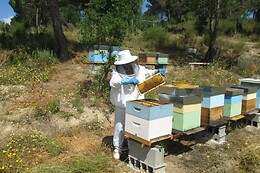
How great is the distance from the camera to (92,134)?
525 cm

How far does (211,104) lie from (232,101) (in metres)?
0.71

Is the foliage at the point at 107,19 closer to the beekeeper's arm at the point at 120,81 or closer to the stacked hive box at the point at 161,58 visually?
the stacked hive box at the point at 161,58

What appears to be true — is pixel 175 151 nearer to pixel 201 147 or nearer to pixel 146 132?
pixel 201 147

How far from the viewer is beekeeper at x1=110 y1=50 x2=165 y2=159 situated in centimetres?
385

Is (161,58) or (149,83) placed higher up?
(161,58)

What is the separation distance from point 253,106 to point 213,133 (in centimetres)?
119

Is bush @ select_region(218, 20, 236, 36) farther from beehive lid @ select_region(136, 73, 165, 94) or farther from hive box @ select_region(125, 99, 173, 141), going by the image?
hive box @ select_region(125, 99, 173, 141)

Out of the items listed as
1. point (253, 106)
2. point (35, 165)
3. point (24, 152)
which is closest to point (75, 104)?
point (24, 152)

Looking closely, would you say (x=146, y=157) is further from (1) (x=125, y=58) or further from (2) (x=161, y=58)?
(2) (x=161, y=58)

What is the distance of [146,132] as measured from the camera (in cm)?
350

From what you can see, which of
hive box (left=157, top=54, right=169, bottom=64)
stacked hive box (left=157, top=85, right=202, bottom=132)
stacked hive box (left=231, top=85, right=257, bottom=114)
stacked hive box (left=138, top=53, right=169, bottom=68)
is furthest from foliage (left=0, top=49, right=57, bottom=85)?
stacked hive box (left=231, top=85, right=257, bottom=114)

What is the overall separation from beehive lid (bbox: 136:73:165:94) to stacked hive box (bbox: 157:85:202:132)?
0.32 metres

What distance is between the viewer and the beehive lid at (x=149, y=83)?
154 inches

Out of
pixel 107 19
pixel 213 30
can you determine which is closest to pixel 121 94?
pixel 107 19
